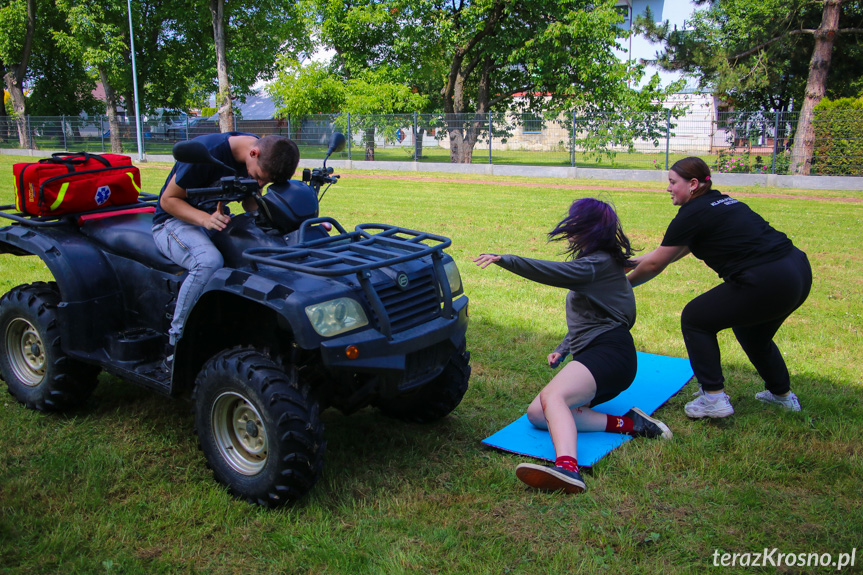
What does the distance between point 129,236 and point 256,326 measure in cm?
112

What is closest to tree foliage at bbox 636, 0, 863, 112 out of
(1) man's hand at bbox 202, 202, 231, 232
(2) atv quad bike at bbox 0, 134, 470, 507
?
(2) atv quad bike at bbox 0, 134, 470, 507

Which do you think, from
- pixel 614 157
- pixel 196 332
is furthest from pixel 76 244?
pixel 614 157

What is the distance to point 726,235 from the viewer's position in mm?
4512

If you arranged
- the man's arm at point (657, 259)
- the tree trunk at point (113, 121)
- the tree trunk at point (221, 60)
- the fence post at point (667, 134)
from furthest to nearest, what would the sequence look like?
the tree trunk at point (113, 121)
the tree trunk at point (221, 60)
the fence post at point (667, 134)
the man's arm at point (657, 259)

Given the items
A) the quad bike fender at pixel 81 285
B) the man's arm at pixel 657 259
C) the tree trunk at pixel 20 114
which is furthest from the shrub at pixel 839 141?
the tree trunk at pixel 20 114

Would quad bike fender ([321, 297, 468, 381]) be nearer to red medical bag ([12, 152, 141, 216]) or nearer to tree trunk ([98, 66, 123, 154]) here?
red medical bag ([12, 152, 141, 216])

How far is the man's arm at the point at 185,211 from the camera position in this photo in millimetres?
3760

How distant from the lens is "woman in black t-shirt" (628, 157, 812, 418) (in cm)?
441

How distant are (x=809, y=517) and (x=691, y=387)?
184cm

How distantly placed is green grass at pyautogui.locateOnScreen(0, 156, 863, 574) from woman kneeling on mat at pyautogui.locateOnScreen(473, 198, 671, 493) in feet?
0.75

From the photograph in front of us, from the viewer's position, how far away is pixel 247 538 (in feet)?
10.8

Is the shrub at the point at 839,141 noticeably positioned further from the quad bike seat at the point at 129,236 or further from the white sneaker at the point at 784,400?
the quad bike seat at the point at 129,236

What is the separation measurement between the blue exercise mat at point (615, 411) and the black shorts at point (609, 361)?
0.26 meters

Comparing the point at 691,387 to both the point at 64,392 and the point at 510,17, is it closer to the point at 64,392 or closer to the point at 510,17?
the point at 64,392
